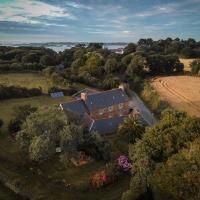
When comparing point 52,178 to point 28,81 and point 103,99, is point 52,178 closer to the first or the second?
point 103,99

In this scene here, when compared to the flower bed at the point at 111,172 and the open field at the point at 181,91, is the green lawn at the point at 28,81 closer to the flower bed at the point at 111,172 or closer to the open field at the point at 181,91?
the open field at the point at 181,91

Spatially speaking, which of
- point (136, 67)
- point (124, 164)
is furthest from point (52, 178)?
point (136, 67)

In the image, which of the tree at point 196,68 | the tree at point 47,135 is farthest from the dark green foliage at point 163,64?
the tree at point 47,135

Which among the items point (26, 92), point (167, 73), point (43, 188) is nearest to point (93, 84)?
point (26, 92)

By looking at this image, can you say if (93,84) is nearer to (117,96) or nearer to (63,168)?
(117,96)

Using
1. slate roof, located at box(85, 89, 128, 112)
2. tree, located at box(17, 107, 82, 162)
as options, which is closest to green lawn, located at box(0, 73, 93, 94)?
slate roof, located at box(85, 89, 128, 112)

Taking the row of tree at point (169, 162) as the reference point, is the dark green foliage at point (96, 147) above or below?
below

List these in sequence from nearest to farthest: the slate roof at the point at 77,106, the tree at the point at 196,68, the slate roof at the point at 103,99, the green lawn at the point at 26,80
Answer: the slate roof at the point at 77,106 → the slate roof at the point at 103,99 → the green lawn at the point at 26,80 → the tree at the point at 196,68

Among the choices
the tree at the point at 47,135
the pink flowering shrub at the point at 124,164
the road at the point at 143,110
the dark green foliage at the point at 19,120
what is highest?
the tree at the point at 47,135

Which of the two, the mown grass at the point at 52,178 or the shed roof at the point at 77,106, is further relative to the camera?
the shed roof at the point at 77,106
